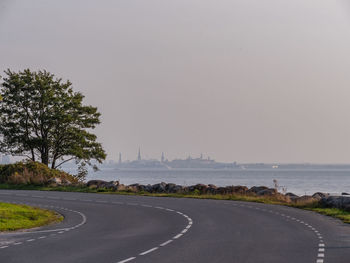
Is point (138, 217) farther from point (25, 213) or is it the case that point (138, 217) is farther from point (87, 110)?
point (87, 110)

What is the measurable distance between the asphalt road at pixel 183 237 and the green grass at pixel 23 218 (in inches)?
31.9

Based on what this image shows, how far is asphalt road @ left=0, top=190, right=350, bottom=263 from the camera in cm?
1468

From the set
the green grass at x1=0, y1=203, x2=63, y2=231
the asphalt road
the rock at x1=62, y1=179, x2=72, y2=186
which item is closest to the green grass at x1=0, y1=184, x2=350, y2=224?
the asphalt road

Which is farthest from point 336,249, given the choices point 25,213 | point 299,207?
point 299,207

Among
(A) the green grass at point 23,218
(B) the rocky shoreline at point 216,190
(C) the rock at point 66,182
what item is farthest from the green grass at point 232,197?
(A) the green grass at point 23,218

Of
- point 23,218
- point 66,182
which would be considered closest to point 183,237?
point 23,218

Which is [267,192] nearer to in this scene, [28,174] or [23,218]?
[23,218]

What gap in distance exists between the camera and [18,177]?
54656 millimetres

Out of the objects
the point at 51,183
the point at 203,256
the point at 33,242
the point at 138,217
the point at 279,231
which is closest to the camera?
the point at 203,256

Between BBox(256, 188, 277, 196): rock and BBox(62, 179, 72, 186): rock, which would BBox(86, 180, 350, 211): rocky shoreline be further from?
BBox(62, 179, 72, 186): rock

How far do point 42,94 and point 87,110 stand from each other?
16.3ft

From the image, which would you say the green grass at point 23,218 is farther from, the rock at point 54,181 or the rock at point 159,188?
the rock at point 54,181

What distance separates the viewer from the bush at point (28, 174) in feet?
177

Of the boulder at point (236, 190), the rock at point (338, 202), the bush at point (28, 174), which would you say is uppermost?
the bush at point (28, 174)
